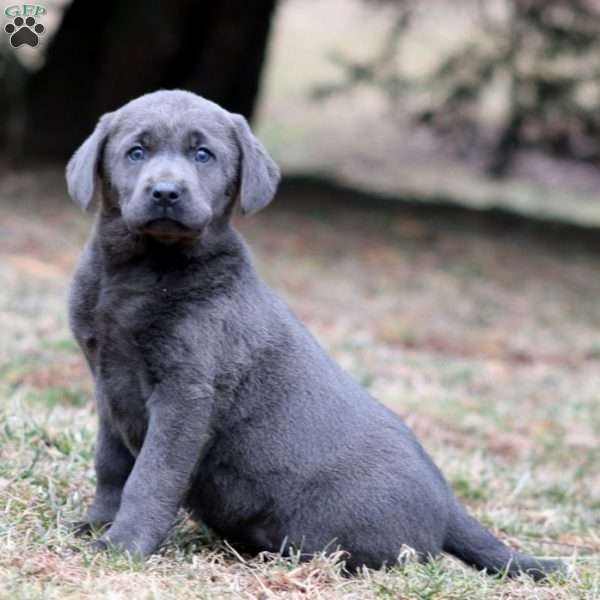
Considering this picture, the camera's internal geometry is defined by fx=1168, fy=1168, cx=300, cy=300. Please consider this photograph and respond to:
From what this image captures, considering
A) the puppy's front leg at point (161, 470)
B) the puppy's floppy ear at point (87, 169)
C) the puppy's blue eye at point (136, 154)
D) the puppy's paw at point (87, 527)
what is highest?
the puppy's blue eye at point (136, 154)

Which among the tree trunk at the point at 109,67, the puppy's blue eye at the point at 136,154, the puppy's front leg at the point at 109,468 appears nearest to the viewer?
the puppy's blue eye at the point at 136,154

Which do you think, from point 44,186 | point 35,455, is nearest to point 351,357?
point 35,455

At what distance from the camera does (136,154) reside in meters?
4.31

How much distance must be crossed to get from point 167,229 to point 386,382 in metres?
4.46

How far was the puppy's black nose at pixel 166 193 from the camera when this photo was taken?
13.3 feet

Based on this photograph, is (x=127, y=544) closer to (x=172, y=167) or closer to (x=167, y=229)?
(x=167, y=229)

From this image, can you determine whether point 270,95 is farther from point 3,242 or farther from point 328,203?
point 3,242

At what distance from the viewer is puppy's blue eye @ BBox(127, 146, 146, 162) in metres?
4.29

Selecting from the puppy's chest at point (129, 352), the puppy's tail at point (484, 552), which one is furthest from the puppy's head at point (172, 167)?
the puppy's tail at point (484, 552)

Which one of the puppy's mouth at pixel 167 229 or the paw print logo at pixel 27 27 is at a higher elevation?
the paw print logo at pixel 27 27

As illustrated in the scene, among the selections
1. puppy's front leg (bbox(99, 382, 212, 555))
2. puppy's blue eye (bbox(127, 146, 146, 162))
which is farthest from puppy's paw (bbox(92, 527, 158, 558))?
puppy's blue eye (bbox(127, 146, 146, 162))

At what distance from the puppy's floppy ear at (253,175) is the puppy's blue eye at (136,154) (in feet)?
1.34

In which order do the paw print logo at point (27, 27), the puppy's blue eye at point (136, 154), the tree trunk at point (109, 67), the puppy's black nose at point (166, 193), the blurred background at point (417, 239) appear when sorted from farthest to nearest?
1. the tree trunk at point (109, 67)
2. the paw print logo at point (27, 27)
3. the blurred background at point (417, 239)
4. the puppy's blue eye at point (136, 154)
5. the puppy's black nose at point (166, 193)

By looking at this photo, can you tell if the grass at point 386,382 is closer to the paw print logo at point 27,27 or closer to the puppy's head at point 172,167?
the puppy's head at point 172,167
